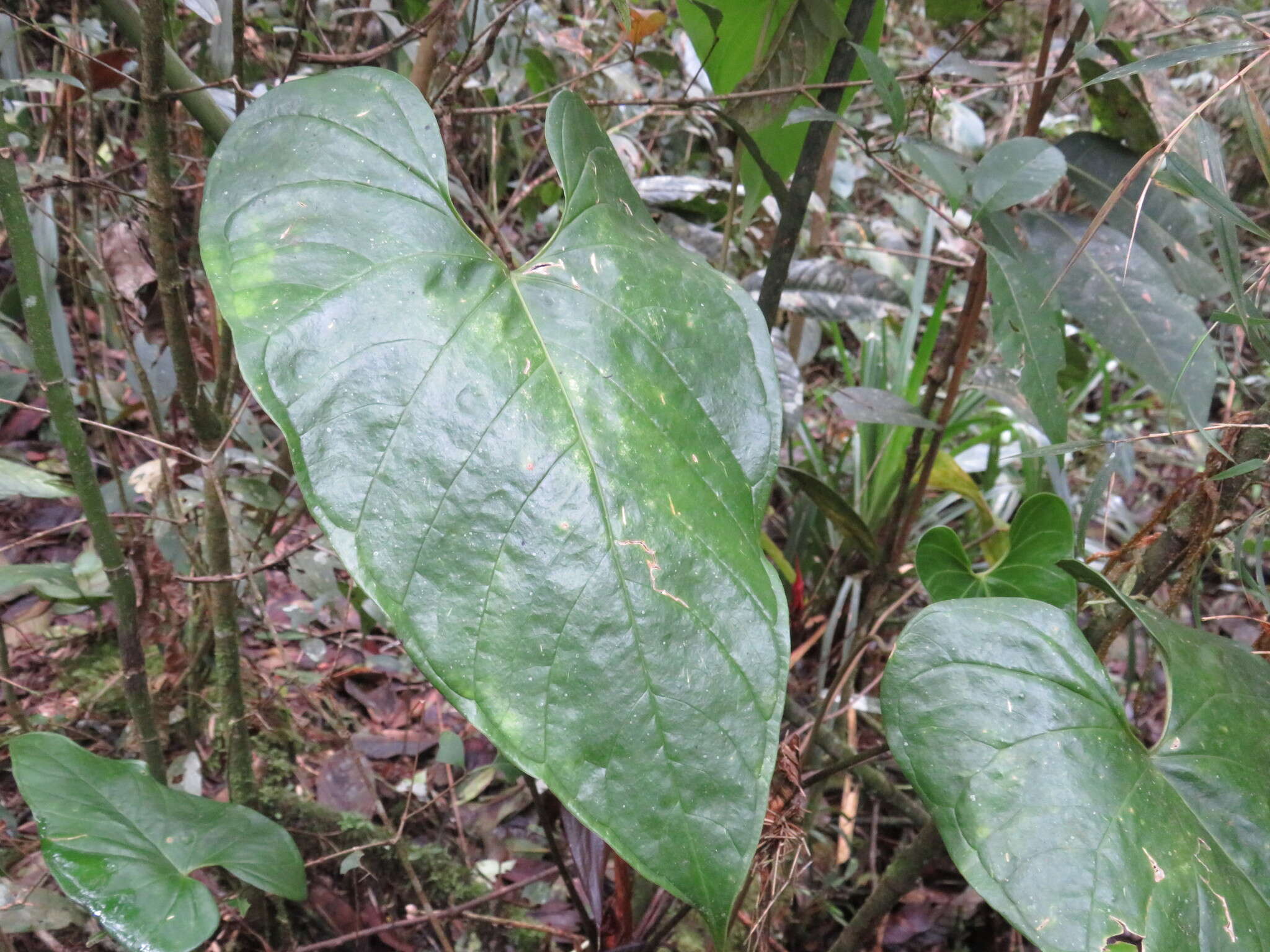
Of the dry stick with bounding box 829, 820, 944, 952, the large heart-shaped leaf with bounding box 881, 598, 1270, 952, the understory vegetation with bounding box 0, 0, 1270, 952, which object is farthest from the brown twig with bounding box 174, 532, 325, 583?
the dry stick with bounding box 829, 820, 944, 952

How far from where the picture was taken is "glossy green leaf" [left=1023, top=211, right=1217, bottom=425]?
2.56ft

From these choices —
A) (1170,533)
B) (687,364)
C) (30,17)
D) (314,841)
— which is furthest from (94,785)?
(1170,533)

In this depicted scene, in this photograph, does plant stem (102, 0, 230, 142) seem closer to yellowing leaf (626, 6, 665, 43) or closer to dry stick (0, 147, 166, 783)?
dry stick (0, 147, 166, 783)

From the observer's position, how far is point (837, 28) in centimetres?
81

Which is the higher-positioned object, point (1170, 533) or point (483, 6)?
point (483, 6)

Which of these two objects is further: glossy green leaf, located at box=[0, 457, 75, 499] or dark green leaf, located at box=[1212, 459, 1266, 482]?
glossy green leaf, located at box=[0, 457, 75, 499]

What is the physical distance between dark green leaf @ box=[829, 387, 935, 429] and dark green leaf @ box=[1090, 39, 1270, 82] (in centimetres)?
44

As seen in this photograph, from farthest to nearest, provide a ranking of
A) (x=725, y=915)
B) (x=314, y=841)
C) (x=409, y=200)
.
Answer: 1. (x=314, y=841)
2. (x=409, y=200)
3. (x=725, y=915)

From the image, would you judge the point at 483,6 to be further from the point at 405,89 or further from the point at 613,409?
the point at 613,409

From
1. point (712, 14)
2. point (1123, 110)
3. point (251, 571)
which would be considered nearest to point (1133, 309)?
point (1123, 110)

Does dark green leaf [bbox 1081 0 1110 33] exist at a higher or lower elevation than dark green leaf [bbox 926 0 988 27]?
lower

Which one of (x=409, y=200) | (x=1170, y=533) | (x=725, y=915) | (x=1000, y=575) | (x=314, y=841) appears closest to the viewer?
(x=725, y=915)

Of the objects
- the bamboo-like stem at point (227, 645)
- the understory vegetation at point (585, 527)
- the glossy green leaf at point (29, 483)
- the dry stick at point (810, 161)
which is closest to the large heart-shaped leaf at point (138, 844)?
the understory vegetation at point (585, 527)

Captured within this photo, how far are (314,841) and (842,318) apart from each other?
1.15 meters
